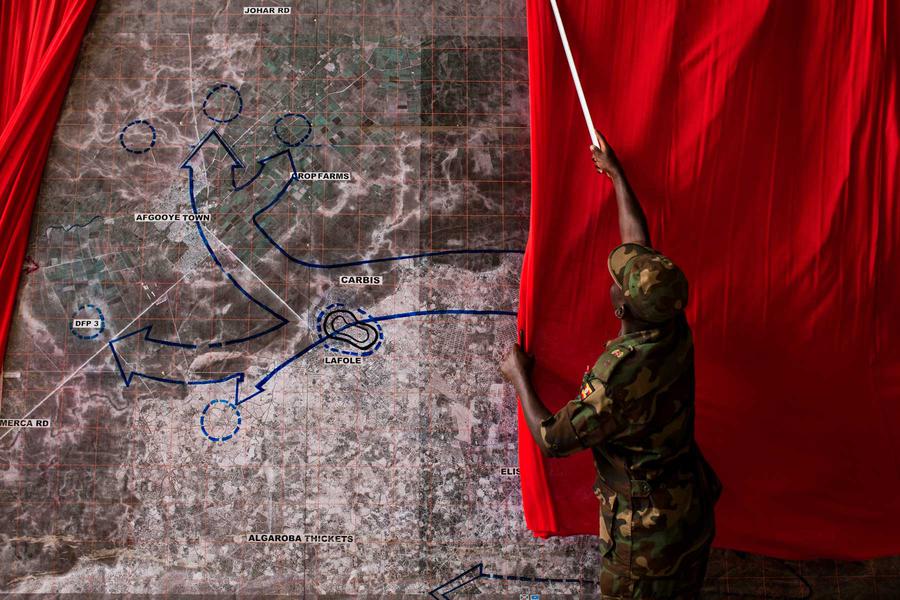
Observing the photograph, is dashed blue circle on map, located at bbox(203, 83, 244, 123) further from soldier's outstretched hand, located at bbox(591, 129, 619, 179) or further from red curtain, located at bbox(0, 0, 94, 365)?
Answer: soldier's outstretched hand, located at bbox(591, 129, 619, 179)

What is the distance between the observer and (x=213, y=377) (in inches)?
A: 117

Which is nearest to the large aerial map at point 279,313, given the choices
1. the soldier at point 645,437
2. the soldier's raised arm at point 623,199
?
the soldier's raised arm at point 623,199

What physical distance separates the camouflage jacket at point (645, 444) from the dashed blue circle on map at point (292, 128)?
183cm

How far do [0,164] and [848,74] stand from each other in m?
3.88

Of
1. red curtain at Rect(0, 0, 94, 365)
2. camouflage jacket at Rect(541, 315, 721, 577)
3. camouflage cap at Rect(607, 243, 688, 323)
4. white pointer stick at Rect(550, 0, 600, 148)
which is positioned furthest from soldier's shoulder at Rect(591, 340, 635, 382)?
red curtain at Rect(0, 0, 94, 365)

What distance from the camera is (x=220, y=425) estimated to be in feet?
9.63

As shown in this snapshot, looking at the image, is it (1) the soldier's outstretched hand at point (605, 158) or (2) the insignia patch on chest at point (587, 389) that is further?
(1) the soldier's outstretched hand at point (605, 158)

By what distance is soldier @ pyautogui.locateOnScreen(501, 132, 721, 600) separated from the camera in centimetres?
213

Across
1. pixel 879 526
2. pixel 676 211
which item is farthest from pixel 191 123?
pixel 879 526

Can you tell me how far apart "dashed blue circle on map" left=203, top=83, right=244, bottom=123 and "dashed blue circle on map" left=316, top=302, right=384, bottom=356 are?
1.10 meters

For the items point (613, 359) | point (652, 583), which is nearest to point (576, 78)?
point (613, 359)

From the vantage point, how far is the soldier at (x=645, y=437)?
2.13 m

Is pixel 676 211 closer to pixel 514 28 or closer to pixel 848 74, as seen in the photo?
pixel 848 74

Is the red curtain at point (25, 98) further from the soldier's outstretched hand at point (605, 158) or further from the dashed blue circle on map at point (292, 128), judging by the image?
the soldier's outstretched hand at point (605, 158)
